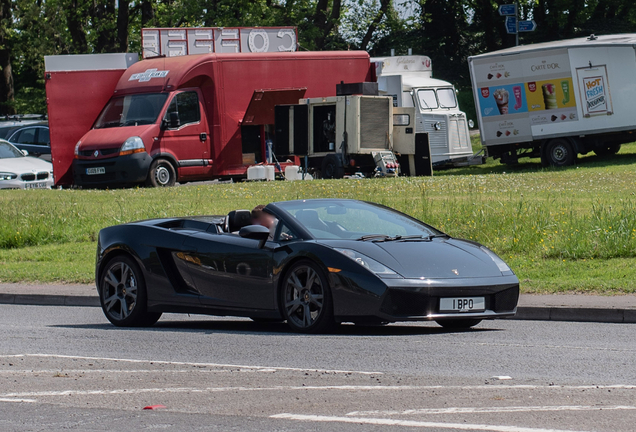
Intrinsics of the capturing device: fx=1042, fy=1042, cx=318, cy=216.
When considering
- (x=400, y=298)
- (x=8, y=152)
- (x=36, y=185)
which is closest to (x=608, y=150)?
(x=36, y=185)

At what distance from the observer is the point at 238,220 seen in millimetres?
10000

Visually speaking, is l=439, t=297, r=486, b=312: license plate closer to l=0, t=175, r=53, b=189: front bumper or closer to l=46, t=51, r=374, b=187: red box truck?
l=46, t=51, r=374, b=187: red box truck

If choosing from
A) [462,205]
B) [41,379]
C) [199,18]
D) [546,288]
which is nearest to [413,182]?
[462,205]

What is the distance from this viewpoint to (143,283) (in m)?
10.3

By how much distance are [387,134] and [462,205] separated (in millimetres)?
11791

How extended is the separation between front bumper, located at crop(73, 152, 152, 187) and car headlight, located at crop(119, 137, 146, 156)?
0.10 m

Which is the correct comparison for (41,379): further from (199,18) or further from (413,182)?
(199,18)

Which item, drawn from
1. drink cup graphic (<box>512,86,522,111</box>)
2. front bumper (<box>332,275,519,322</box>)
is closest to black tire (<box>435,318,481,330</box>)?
front bumper (<box>332,275,519,322</box>)

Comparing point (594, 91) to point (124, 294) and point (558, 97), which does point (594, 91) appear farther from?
point (124, 294)

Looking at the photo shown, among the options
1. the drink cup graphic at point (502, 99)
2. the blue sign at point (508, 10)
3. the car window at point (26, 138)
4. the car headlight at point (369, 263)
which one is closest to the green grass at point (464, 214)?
the drink cup graphic at point (502, 99)

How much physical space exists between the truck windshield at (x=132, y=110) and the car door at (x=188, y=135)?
1.12ft

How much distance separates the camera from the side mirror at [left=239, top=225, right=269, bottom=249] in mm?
9352

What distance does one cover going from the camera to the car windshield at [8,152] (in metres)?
28.3

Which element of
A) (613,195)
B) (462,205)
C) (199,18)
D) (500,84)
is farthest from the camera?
(199,18)
